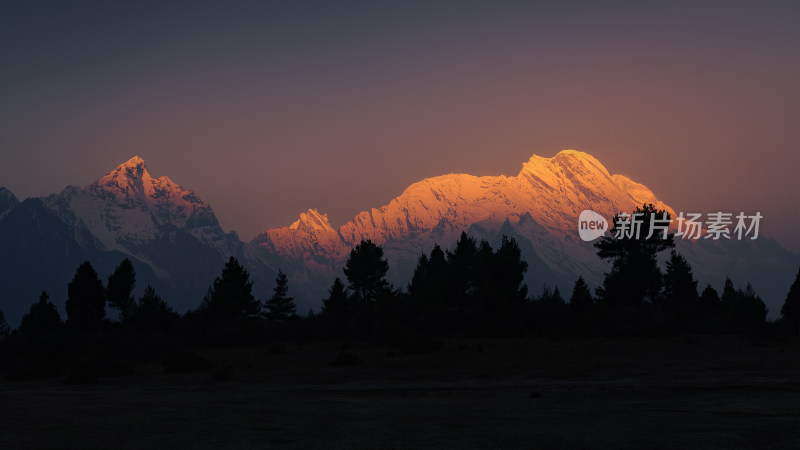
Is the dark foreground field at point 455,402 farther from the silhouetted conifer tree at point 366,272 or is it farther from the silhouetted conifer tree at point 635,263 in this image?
the silhouetted conifer tree at point 366,272

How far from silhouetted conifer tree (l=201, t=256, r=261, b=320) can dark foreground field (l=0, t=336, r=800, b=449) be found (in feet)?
115

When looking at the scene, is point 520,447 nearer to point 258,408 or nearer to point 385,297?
point 258,408

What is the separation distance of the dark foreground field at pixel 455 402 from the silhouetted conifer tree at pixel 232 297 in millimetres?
35149

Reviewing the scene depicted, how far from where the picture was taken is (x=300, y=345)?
45.5 m

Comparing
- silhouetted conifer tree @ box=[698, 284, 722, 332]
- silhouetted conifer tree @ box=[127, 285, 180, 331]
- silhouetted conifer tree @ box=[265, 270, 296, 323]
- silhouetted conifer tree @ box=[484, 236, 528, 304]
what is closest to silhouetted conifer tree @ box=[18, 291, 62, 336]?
silhouetted conifer tree @ box=[127, 285, 180, 331]

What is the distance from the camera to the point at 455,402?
19.2m

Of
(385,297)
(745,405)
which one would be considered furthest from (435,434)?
(385,297)

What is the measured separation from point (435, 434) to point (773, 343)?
29003mm

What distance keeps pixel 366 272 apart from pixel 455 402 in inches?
2413

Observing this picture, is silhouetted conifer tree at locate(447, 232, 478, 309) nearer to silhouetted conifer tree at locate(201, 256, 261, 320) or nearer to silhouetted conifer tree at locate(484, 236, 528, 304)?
silhouetted conifer tree at locate(484, 236, 528, 304)

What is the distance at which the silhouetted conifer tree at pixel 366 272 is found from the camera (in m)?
80.3

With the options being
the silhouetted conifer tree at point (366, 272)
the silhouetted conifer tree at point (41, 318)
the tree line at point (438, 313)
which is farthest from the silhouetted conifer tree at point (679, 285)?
the silhouetted conifer tree at point (41, 318)

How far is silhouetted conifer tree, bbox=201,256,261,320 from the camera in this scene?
234 feet

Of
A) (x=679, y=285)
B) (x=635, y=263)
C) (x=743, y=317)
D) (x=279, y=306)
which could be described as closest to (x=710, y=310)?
(x=635, y=263)
